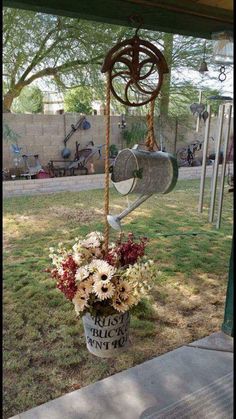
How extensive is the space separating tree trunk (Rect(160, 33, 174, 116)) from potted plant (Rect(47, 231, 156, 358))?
2.73m

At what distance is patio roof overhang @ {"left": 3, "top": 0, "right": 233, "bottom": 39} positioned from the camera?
1.19 metres

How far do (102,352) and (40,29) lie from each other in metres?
3.09

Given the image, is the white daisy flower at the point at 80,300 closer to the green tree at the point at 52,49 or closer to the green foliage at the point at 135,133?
the green tree at the point at 52,49

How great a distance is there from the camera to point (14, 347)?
181 centimetres

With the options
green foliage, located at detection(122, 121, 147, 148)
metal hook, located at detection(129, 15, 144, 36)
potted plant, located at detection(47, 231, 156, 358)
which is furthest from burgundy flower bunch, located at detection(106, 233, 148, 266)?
green foliage, located at detection(122, 121, 147, 148)

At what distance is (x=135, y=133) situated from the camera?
5355 millimetres

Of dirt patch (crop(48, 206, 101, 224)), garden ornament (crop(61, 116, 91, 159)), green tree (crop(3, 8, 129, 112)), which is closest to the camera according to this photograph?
green tree (crop(3, 8, 129, 112))

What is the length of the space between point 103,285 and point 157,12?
1.06 m

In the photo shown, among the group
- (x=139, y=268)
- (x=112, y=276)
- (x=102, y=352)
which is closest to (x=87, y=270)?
(x=112, y=276)

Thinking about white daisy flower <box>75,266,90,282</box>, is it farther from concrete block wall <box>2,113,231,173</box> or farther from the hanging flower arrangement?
concrete block wall <box>2,113,231,173</box>

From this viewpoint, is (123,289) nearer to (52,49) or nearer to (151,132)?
(151,132)

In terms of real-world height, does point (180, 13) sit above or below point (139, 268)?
above

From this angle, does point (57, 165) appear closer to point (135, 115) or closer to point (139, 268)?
point (135, 115)

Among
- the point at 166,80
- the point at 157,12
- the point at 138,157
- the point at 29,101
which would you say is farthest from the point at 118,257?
the point at 29,101
